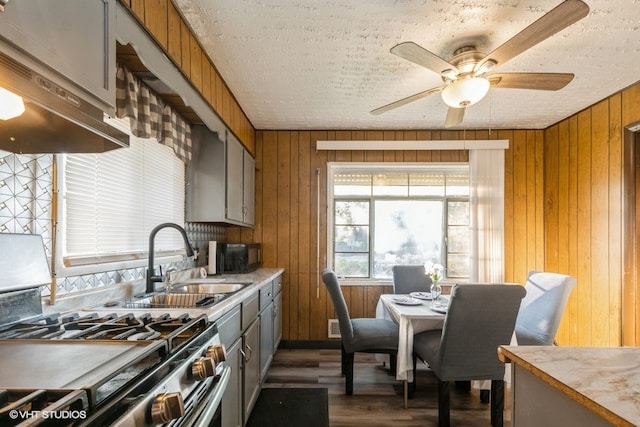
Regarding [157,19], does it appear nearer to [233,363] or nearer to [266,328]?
[233,363]

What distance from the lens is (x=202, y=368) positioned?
113cm

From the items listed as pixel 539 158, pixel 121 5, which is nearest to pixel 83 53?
pixel 121 5

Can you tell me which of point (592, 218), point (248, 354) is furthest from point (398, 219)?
point (248, 354)

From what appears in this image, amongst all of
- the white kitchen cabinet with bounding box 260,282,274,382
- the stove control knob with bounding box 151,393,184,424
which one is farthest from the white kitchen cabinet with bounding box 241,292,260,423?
the stove control knob with bounding box 151,393,184,424

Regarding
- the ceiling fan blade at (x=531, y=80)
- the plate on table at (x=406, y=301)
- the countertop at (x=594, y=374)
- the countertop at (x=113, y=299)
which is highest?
the ceiling fan blade at (x=531, y=80)

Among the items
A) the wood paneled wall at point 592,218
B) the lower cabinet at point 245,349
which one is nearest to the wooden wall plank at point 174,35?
the lower cabinet at point 245,349

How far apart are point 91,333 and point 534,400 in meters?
1.41

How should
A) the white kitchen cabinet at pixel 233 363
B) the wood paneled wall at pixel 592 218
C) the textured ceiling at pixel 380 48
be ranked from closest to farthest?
the white kitchen cabinet at pixel 233 363 < the textured ceiling at pixel 380 48 < the wood paneled wall at pixel 592 218

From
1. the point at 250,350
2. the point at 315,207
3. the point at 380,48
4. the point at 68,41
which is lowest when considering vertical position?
the point at 250,350

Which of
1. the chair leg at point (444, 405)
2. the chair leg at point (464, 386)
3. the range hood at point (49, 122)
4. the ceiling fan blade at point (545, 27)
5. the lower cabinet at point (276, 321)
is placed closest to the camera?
the range hood at point (49, 122)

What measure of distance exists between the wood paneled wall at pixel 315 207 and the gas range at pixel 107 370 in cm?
256

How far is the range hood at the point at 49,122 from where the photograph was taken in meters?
0.78

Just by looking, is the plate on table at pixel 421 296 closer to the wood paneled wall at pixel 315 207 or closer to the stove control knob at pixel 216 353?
the wood paneled wall at pixel 315 207

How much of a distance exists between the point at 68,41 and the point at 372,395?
281cm
